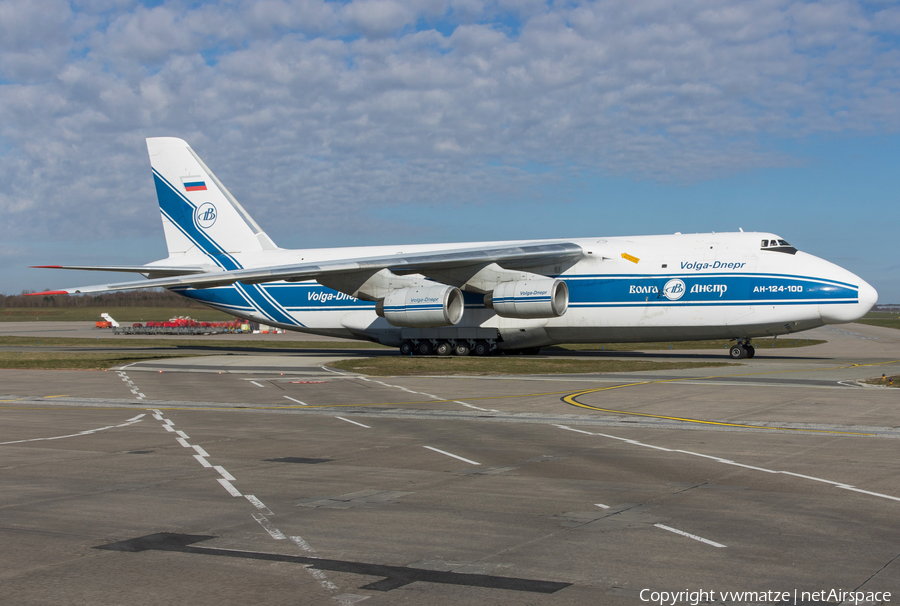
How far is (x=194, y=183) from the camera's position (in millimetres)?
38688

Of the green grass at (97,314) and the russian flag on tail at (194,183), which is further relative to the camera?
the green grass at (97,314)

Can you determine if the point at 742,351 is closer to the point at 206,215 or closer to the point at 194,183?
the point at 206,215

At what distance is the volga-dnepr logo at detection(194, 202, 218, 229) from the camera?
38.6 metres

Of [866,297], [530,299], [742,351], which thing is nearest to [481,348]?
[530,299]

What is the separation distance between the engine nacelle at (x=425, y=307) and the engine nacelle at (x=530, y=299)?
155 centimetres

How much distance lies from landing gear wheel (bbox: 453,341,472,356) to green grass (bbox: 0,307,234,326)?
66.3 meters

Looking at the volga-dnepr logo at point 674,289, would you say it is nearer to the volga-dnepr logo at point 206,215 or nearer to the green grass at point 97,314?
the volga-dnepr logo at point 206,215

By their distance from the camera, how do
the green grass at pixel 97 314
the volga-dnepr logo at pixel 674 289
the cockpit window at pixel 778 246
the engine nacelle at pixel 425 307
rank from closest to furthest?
1. the cockpit window at pixel 778 246
2. the volga-dnepr logo at pixel 674 289
3. the engine nacelle at pixel 425 307
4. the green grass at pixel 97 314

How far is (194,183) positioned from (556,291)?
19.1 meters

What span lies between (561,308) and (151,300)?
95.2 m

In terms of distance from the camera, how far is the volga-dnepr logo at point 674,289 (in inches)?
1193

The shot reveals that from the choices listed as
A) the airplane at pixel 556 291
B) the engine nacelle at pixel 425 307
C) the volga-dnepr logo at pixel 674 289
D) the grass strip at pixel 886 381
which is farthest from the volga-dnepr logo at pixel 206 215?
the grass strip at pixel 886 381

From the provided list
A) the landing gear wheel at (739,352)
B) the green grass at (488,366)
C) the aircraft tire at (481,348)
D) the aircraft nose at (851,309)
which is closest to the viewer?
the green grass at (488,366)

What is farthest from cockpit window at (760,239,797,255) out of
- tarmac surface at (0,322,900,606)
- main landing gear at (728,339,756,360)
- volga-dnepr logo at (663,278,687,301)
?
tarmac surface at (0,322,900,606)
